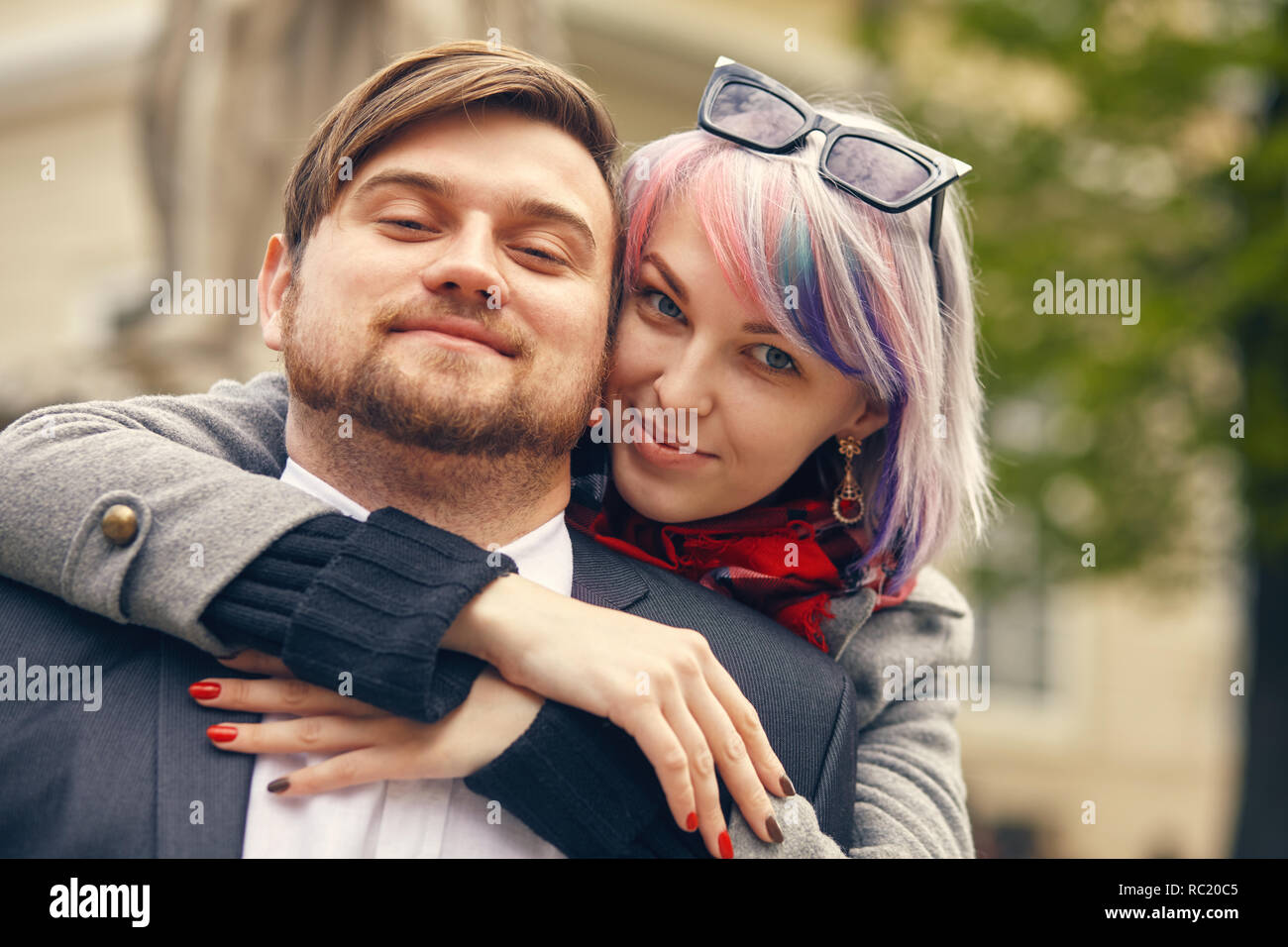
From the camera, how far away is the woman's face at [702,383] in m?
2.48

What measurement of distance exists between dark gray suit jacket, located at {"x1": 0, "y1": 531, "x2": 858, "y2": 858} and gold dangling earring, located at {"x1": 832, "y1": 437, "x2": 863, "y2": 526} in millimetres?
826

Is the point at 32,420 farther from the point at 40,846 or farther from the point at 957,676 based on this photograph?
the point at 957,676

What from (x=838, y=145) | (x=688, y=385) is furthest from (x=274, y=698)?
(x=838, y=145)

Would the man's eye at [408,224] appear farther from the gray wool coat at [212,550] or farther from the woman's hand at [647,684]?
the woman's hand at [647,684]

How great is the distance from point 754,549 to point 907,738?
0.52m

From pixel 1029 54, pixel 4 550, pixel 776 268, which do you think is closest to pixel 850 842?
pixel 776 268

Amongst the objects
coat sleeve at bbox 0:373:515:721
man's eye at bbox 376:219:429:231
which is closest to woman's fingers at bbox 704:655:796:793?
coat sleeve at bbox 0:373:515:721

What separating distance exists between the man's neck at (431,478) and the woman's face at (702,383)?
8.7 inches

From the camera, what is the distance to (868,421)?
2740 millimetres

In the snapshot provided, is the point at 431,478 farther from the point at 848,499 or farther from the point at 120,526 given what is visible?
the point at 848,499

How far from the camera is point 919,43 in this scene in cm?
1022

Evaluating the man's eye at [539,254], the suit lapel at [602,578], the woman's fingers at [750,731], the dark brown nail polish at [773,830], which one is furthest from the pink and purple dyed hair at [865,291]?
the dark brown nail polish at [773,830]

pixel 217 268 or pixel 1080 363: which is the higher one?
pixel 217 268

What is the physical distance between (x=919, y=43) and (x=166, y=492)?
30.5 feet
